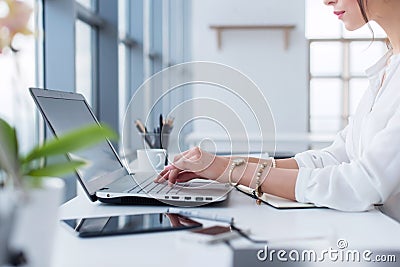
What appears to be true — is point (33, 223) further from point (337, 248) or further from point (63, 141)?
point (337, 248)

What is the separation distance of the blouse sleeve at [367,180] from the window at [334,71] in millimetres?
4898

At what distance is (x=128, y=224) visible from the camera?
896mm

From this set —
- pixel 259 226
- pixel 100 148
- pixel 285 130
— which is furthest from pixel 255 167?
pixel 285 130

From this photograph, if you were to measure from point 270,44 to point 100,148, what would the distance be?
4.45 metres

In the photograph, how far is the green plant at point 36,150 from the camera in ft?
1.70

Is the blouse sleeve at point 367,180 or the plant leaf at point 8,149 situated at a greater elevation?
the plant leaf at point 8,149

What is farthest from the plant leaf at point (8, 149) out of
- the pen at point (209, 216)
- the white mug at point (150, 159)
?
the white mug at point (150, 159)

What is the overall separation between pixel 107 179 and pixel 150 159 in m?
0.36

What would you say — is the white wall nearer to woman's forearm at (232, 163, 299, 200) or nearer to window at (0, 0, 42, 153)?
window at (0, 0, 42, 153)

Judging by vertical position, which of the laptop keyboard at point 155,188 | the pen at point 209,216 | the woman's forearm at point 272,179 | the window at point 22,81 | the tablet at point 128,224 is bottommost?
the tablet at point 128,224

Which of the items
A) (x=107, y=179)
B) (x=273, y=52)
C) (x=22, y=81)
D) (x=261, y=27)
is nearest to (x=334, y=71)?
(x=273, y=52)

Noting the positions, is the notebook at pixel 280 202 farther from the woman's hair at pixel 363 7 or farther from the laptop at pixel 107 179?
the woman's hair at pixel 363 7

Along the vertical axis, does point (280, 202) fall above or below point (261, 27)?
below

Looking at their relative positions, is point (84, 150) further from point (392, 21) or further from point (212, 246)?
point (392, 21)
